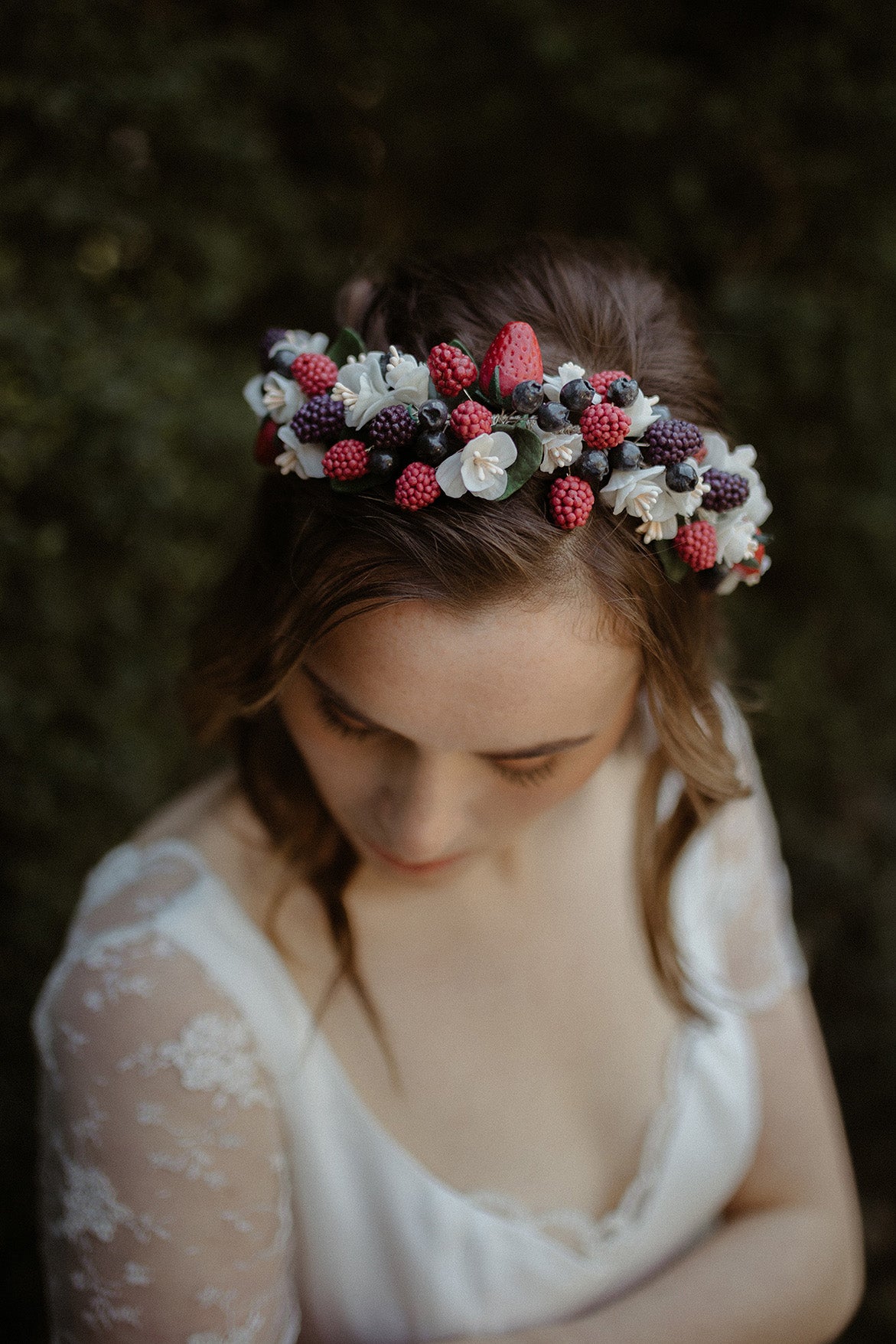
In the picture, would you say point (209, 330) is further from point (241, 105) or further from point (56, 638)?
point (56, 638)

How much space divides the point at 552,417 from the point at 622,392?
0.30 ft

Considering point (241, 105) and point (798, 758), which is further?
point (798, 758)

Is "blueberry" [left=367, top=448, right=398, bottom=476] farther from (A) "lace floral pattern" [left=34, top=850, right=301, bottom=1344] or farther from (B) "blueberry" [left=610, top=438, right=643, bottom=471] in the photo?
(A) "lace floral pattern" [left=34, top=850, right=301, bottom=1344]

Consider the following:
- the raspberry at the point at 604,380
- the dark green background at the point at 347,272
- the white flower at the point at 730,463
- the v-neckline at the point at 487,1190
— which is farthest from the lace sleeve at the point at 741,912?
the dark green background at the point at 347,272

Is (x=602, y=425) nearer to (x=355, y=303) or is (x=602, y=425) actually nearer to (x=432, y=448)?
(x=432, y=448)

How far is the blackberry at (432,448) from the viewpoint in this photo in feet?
3.08

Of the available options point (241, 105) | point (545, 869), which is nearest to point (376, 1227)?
point (545, 869)

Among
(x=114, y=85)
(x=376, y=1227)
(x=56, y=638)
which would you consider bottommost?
(x=376, y=1227)

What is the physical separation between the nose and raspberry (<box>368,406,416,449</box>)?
1.11ft

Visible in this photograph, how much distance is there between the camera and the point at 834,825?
2934 mm

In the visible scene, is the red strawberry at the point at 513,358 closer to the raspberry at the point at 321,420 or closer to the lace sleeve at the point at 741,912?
the raspberry at the point at 321,420

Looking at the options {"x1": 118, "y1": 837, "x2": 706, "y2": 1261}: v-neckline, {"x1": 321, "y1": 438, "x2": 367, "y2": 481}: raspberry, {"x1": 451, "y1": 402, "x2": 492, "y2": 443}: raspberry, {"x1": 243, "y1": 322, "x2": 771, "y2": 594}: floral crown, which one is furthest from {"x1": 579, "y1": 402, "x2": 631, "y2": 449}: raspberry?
{"x1": 118, "y1": 837, "x2": 706, "y2": 1261}: v-neckline

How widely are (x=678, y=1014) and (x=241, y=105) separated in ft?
7.01

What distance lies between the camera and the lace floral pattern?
1.16m
